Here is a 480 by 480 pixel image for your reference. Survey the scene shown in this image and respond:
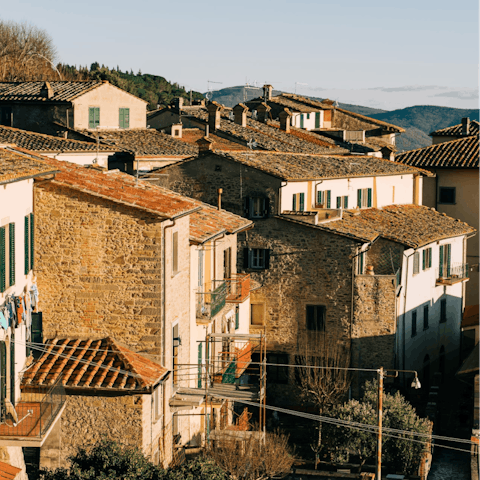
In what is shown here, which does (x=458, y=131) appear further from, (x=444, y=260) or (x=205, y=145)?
Answer: (x=205, y=145)

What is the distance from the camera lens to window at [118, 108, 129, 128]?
175 ft

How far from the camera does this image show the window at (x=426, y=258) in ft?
138

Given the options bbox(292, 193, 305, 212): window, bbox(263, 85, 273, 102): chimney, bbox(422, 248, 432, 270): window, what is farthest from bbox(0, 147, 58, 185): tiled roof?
bbox(263, 85, 273, 102): chimney

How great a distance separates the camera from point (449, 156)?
170ft

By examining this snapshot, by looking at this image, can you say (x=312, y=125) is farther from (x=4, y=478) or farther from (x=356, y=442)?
(x=4, y=478)

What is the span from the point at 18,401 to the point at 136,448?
2784mm

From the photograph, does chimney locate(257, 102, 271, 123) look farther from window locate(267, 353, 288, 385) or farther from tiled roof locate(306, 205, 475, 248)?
window locate(267, 353, 288, 385)

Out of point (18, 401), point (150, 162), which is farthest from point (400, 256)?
point (18, 401)

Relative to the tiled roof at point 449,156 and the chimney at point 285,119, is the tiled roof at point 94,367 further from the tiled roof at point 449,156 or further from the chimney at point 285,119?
the chimney at point 285,119

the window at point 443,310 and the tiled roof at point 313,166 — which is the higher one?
the tiled roof at point 313,166

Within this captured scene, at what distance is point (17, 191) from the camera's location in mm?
19609

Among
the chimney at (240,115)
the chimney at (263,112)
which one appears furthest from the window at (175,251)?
the chimney at (263,112)

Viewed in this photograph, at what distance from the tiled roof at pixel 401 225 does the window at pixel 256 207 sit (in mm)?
2366

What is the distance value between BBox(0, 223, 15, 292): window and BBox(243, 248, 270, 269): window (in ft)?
62.6
